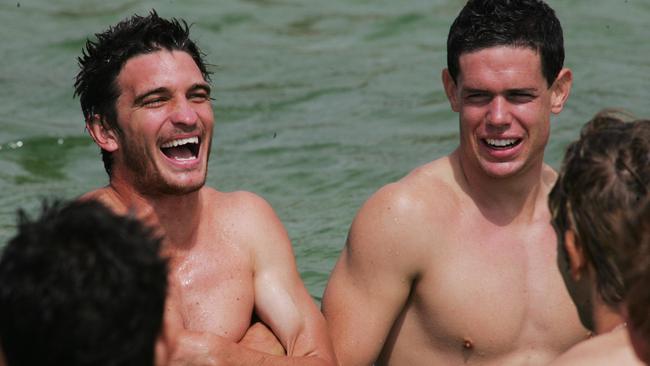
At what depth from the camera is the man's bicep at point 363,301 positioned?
5348 mm

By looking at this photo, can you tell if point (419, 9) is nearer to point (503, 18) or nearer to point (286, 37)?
point (286, 37)

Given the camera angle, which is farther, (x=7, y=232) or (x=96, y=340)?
(x=7, y=232)

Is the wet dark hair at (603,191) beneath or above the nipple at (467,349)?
above

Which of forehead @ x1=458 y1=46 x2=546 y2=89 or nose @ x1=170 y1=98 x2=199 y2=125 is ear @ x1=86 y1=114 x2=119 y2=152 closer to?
nose @ x1=170 y1=98 x2=199 y2=125

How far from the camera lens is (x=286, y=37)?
1241cm

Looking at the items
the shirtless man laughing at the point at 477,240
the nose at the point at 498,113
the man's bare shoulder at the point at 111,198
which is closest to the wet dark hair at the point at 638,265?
the nose at the point at 498,113

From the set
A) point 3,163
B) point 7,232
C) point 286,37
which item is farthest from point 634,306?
point 286,37

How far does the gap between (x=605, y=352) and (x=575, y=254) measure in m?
0.34

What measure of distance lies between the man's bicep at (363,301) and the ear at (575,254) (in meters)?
1.56

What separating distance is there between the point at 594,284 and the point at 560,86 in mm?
1780

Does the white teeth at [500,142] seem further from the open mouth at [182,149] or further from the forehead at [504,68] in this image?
the open mouth at [182,149]

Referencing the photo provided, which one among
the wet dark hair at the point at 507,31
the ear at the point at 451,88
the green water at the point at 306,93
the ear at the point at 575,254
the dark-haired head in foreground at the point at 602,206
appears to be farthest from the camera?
the green water at the point at 306,93

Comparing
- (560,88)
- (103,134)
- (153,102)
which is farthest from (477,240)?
(103,134)

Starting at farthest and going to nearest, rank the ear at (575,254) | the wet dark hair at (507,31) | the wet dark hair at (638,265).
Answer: the wet dark hair at (507,31), the ear at (575,254), the wet dark hair at (638,265)
